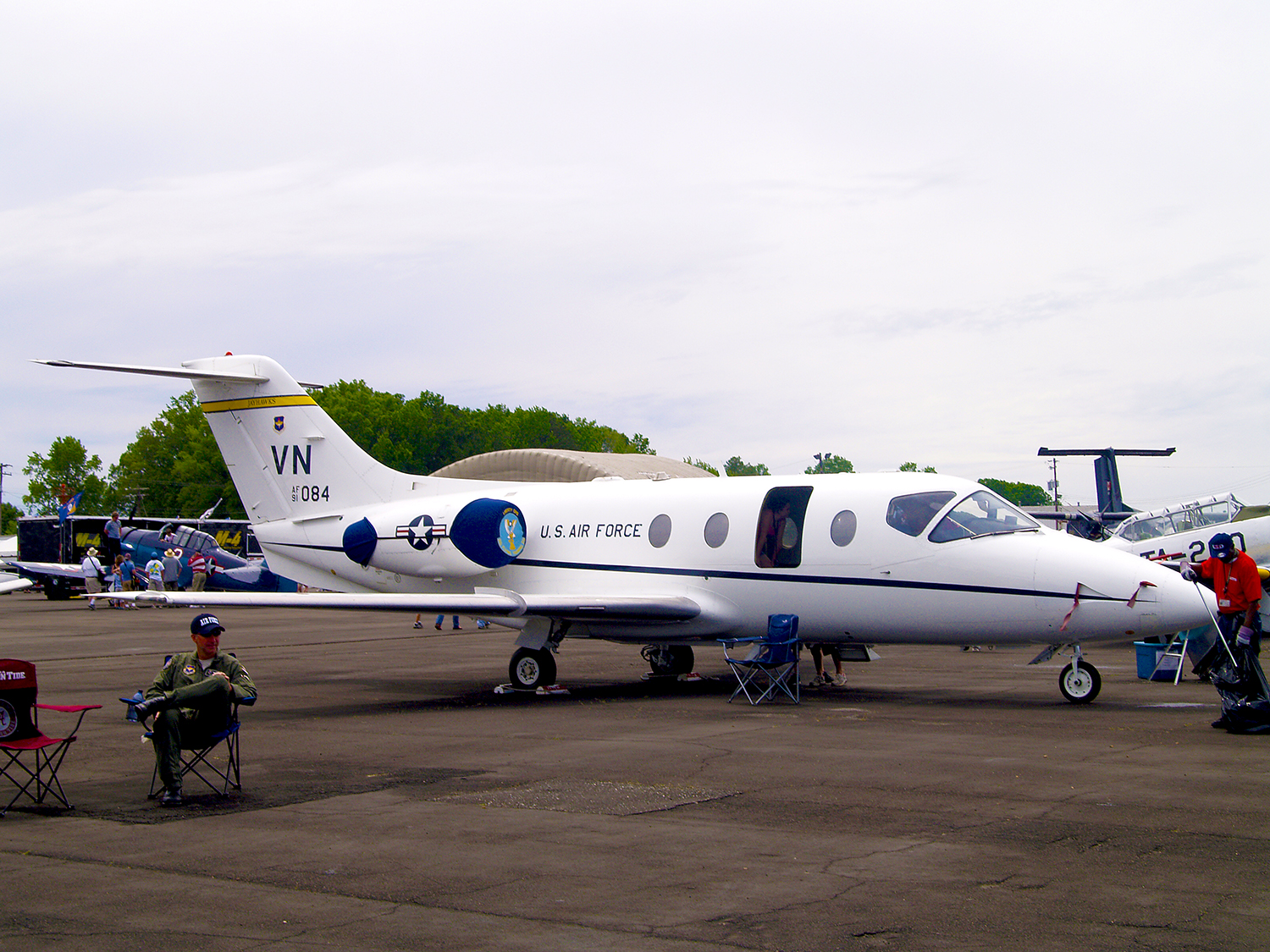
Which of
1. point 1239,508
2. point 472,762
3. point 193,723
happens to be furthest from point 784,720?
point 1239,508

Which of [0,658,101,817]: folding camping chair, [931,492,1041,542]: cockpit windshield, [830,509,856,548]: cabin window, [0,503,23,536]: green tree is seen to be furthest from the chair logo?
[0,503,23,536]: green tree

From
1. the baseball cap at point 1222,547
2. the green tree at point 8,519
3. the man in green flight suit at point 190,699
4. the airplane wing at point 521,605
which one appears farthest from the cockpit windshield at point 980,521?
the green tree at point 8,519

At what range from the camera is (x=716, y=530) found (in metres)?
15.6

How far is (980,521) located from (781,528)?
8.26ft

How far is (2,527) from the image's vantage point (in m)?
135

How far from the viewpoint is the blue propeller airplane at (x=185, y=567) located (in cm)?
4156

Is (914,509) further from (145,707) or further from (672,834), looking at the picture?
(145,707)

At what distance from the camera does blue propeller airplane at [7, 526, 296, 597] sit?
1636 inches

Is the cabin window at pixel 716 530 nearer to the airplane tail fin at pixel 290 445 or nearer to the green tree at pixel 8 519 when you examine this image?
the airplane tail fin at pixel 290 445

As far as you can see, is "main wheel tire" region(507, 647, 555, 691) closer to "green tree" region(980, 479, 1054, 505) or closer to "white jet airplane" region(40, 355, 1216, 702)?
"white jet airplane" region(40, 355, 1216, 702)

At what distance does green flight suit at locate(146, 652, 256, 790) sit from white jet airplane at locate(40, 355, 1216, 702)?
14.6 feet

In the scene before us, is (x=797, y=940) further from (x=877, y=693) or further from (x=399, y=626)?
(x=399, y=626)

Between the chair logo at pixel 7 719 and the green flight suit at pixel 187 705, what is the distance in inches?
35.6

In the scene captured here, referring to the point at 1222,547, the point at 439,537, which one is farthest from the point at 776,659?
the point at 439,537
